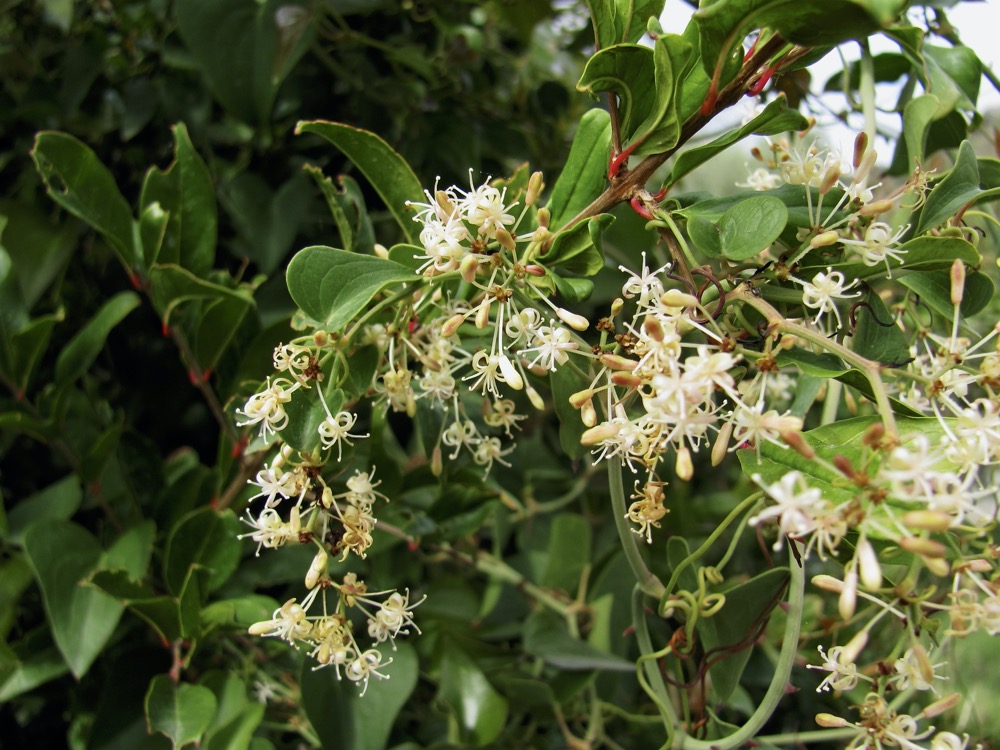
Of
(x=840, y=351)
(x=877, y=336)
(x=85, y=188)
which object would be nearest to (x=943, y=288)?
(x=877, y=336)

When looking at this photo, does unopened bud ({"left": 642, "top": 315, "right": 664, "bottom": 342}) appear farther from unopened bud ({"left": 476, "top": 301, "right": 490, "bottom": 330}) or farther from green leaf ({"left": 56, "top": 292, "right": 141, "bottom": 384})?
green leaf ({"left": 56, "top": 292, "right": 141, "bottom": 384})

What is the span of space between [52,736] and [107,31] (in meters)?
0.80

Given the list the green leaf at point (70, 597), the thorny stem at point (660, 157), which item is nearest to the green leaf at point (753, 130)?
the thorny stem at point (660, 157)

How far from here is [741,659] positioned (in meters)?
0.54

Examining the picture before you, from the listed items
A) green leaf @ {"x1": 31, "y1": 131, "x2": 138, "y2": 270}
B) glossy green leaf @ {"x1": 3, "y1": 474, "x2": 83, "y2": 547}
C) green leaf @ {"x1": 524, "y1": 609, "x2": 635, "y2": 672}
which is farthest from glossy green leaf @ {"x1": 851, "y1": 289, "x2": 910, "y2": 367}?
glossy green leaf @ {"x1": 3, "y1": 474, "x2": 83, "y2": 547}

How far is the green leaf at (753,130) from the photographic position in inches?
15.7

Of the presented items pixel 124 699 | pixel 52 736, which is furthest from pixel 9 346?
pixel 52 736

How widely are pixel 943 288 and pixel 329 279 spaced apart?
0.32 meters

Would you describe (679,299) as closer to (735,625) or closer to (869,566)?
(869,566)

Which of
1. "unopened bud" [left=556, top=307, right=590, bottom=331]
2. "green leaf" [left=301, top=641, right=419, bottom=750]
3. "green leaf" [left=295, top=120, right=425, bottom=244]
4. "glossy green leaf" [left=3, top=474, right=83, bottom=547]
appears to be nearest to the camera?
"unopened bud" [left=556, top=307, right=590, bottom=331]

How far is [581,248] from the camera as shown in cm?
41

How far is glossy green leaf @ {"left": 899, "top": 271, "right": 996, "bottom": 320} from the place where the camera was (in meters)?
0.42

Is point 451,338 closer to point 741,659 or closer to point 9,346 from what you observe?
point 741,659

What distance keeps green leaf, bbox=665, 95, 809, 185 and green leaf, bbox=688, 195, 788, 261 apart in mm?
35
